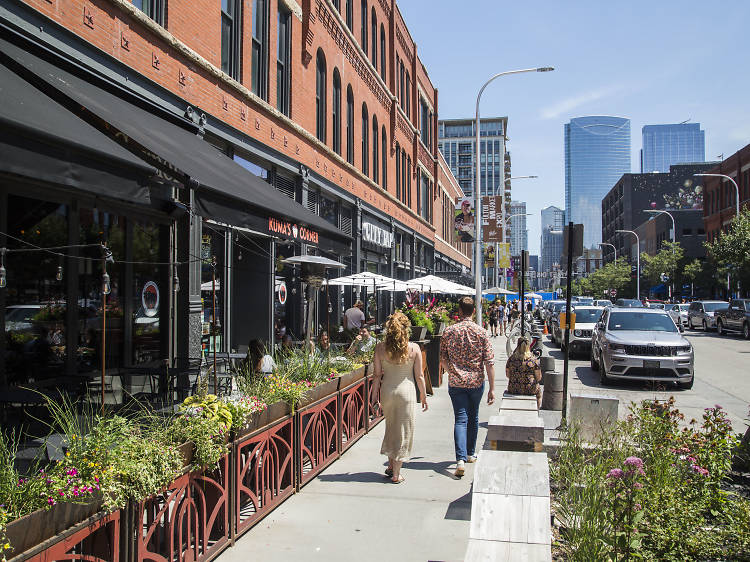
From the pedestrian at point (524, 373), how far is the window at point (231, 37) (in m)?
8.54

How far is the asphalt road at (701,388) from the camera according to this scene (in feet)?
38.9

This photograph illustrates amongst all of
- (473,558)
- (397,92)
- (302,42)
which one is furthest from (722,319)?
(473,558)

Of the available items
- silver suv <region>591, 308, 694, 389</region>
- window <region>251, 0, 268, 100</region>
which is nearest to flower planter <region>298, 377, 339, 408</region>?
silver suv <region>591, 308, 694, 389</region>

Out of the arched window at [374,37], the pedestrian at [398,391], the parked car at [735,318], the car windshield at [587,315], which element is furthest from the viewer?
the parked car at [735,318]

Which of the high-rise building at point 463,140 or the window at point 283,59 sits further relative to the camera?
the high-rise building at point 463,140

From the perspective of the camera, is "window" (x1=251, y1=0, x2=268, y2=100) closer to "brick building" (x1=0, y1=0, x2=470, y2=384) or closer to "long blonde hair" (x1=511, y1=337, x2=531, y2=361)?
"brick building" (x1=0, y1=0, x2=470, y2=384)

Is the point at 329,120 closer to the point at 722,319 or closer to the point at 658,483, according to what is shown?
the point at 658,483

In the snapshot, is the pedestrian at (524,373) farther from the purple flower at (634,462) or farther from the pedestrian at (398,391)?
the purple flower at (634,462)

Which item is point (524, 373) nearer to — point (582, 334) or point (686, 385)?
point (686, 385)

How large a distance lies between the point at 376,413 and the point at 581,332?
1393 cm

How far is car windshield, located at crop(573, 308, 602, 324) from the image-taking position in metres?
23.5

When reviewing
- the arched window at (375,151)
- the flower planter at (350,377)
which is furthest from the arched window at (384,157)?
the flower planter at (350,377)

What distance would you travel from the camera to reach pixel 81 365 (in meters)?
9.22

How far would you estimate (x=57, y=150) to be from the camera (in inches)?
→ 197
